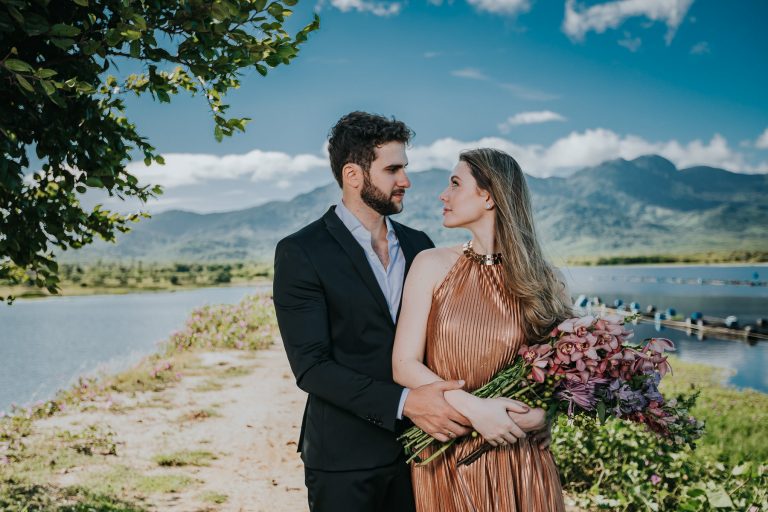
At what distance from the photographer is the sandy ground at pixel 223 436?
7.63 m

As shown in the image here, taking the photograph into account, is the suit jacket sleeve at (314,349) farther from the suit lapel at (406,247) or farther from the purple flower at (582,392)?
the purple flower at (582,392)

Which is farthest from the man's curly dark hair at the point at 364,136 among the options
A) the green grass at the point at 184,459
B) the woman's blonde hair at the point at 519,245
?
the green grass at the point at 184,459

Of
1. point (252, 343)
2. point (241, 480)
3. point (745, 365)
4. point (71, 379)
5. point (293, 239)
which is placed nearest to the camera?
point (293, 239)

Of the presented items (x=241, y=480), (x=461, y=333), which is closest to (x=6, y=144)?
(x=461, y=333)

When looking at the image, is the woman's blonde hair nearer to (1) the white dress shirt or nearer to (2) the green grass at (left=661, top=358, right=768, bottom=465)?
(1) the white dress shirt

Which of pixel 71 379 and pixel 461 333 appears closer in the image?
pixel 461 333

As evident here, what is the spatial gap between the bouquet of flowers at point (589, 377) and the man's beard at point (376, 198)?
1.03 m

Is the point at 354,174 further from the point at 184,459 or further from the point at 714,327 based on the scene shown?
the point at 714,327

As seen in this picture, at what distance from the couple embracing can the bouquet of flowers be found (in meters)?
0.11

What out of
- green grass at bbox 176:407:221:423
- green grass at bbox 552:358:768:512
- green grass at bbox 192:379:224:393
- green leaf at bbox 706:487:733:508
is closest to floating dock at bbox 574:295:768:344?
green grass at bbox 192:379:224:393

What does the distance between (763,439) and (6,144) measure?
13031 mm

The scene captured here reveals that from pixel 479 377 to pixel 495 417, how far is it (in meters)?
0.28

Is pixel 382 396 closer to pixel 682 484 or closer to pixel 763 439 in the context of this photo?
pixel 682 484

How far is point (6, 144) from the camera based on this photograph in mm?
4094
